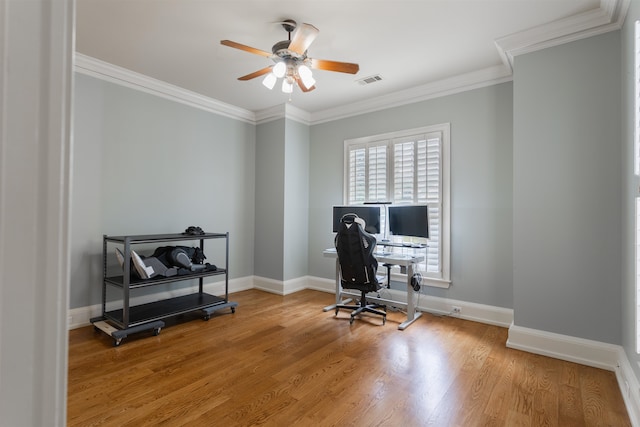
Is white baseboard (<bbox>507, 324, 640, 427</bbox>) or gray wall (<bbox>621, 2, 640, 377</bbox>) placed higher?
gray wall (<bbox>621, 2, 640, 377</bbox>)

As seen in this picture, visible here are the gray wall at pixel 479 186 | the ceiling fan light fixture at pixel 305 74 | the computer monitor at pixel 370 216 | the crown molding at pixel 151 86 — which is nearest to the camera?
the ceiling fan light fixture at pixel 305 74

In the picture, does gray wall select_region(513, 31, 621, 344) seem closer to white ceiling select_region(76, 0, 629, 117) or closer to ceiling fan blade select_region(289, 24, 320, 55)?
white ceiling select_region(76, 0, 629, 117)

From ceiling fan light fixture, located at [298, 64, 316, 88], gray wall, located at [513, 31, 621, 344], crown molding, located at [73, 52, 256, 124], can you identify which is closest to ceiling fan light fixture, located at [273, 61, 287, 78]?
ceiling fan light fixture, located at [298, 64, 316, 88]

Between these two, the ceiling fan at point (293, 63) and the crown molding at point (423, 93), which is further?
the crown molding at point (423, 93)

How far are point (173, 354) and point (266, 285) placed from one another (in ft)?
7.61

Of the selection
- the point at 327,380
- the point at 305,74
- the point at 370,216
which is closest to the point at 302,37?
the point at 305,74

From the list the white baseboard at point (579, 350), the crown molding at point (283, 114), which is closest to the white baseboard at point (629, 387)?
the white baseboard at point (579, 350)

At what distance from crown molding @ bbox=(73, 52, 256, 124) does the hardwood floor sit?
9.04ft

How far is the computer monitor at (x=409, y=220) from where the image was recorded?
3.89m

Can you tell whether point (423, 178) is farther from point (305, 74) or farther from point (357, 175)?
point (305, 74)

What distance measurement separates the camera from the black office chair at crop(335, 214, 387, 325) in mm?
3631

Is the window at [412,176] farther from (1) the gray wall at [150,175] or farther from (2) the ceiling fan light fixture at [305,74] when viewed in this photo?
(2) the ceiling fan light fixture at [305,74]

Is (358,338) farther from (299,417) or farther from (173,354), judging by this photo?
(173,354)

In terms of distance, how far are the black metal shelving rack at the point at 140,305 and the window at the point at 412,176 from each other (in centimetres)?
226
